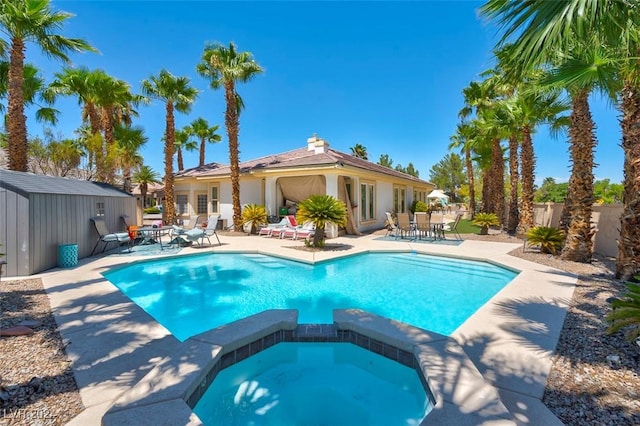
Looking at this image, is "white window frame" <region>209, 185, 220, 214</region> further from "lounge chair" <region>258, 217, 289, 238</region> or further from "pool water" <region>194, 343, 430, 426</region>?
"pool water" <region>194, 343, 430, 426</region>

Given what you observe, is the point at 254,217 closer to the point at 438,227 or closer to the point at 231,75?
the point at 231,75

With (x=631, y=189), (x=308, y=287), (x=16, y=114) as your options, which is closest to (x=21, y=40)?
(x=16, y=114)

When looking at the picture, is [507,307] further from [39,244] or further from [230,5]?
[230,5]

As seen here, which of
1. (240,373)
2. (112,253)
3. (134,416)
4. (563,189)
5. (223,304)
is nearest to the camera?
(134,416)

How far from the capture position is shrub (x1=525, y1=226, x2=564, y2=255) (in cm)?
1008

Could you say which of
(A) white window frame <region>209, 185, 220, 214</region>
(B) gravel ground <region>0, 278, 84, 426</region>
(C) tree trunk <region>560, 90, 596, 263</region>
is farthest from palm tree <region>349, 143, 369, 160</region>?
(B) gravel ground <region>0, 278, 84, 426</region>

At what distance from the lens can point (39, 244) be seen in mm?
8125

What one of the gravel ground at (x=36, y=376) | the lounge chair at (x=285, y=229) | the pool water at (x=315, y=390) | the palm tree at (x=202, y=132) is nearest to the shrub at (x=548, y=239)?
the pool water at (x=315, y=390)

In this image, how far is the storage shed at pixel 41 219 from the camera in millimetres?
7598

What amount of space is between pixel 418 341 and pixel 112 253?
11954 millimetres

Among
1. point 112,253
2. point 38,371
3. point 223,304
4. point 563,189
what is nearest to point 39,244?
point 112,253

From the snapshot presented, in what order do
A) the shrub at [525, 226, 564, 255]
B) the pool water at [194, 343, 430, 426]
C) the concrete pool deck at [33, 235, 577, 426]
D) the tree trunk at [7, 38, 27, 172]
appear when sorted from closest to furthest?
the concrete pool deck at [33, 235, 577, 426], the pool water at [194, 343, 430, 426], the shrub at [525, 226, 564, 255], the tree trunk at [7, 38, 27, 172]

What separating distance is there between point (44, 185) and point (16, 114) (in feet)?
13.3

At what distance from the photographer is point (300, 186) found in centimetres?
1714
